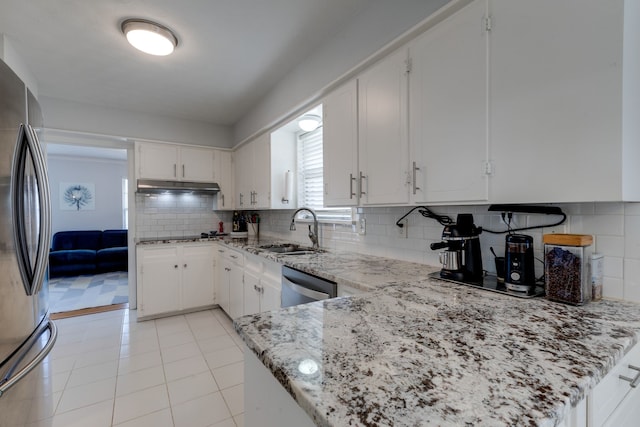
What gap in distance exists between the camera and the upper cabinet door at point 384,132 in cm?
164

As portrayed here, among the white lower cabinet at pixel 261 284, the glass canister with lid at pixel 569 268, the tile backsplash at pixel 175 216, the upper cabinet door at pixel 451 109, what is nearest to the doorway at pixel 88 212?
the tile backsplash at pixel 175 216

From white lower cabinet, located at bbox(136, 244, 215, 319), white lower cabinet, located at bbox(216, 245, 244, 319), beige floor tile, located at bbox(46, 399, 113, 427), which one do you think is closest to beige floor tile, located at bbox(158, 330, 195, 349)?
white lower cabinet, located at bbox(216, 245, 244, 319)

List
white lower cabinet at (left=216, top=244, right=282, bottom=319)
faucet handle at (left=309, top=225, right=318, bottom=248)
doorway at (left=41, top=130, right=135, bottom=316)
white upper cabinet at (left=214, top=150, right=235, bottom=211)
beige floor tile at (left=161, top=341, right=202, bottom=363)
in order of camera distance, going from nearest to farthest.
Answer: white lower cabinet at (left=216, top=244, right=282, bottom=319)
beige floor tile at (left=161, top=341, right=202, bottom=363)
faucet handle at (left=309, top=225, right=318, bottom=248)
white upper cabinet at (left=214, top=150, right=235, bottom=211)
doorway at (left=41, top=130, right=135, bottom=316)

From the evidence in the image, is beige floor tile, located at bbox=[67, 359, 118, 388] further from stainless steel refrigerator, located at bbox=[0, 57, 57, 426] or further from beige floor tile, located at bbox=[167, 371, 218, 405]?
stainless steel refrigerator, located at bbox=[0, 57, 57, 426]

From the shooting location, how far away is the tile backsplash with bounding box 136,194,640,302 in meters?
1.13

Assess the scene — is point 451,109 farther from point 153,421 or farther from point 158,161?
point 158,161

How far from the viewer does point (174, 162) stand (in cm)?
396

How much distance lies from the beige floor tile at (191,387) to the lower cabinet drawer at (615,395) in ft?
7.15

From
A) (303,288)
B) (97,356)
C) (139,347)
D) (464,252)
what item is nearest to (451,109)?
(464,252)

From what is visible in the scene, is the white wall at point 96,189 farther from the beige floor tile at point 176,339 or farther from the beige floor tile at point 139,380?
the beige floor tile at point 139,380

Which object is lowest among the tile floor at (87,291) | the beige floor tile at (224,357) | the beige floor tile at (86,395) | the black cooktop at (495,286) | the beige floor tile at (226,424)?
the beige floor tile at (226,424)

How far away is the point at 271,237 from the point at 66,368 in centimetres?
229

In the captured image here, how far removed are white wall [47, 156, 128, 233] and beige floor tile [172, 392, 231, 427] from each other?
6589 mm

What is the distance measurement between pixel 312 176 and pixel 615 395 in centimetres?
268
